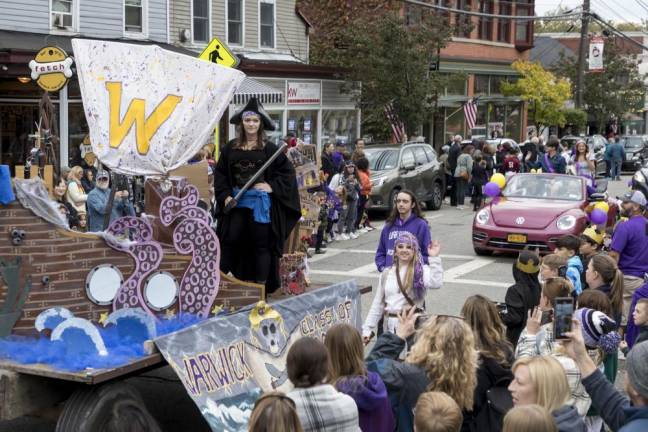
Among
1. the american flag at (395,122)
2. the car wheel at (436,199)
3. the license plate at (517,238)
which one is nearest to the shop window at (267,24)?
the american flag at (395,122)

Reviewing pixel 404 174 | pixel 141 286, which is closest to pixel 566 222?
pixel 404 174

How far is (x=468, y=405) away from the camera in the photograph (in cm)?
509

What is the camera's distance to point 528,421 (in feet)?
12.2

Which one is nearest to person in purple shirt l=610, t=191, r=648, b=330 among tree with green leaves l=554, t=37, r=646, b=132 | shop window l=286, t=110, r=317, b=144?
shop window l=286, t=110, r=317, b=144

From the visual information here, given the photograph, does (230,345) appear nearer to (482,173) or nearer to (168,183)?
(168,183)

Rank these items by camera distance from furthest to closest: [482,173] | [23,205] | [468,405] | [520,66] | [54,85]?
1. [520,66]
2. [482,173]
3. [54,85]
4. [23,205]
5. [468,405]

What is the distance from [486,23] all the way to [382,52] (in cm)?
1785

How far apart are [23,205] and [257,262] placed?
2.10 metres

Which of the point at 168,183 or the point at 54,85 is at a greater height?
the point at 54,85

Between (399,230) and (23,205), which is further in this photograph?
(399,230)

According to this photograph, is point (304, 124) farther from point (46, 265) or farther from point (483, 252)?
point (46, 265)

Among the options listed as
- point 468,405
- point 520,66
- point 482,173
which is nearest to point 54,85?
point 468,405

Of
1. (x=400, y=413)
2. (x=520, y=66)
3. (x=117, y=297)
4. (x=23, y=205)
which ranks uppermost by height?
(x=520, y=66)

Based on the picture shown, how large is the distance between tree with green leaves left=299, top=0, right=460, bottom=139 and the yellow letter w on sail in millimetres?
22280
